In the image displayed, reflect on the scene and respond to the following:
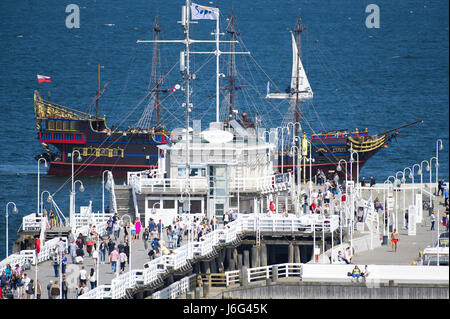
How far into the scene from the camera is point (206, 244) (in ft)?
240

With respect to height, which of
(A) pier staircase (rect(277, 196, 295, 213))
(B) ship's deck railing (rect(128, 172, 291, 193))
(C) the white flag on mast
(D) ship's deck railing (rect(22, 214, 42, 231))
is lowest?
(D) ship's deck railing (rect(22, 214, 42, 231))

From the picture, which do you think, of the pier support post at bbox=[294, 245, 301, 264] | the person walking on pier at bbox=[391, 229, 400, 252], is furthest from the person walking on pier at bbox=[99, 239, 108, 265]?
the person walking on pier at bbox=[391, 229, 400, 252]

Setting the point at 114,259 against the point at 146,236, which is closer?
the point at 114,259

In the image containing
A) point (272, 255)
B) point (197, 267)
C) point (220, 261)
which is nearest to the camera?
point (197, 267)

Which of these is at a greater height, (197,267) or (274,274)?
(197,267)

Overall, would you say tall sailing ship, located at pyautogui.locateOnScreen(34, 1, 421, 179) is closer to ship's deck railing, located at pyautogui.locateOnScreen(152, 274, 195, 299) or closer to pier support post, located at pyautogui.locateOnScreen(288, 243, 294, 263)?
pier support post, located at pyautogui.locateOnScreen(288, 243, 294, 263)

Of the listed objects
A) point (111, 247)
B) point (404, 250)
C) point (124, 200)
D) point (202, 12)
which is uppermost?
point (202, 12)

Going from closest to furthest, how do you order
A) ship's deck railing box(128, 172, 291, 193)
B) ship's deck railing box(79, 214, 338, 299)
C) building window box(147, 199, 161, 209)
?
ship's deck railing box(79, 214, 338, 299) → ship's deck railing box(128, 172, 291, 193) → building window box(147, 199, 161, 209)

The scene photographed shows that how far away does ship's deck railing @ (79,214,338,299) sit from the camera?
64.5 m

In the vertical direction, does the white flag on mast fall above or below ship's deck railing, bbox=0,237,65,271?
above

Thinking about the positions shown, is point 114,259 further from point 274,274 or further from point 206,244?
point 274,274

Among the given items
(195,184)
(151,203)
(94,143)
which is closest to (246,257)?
(195,184)

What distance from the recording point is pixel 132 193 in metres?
85.9
